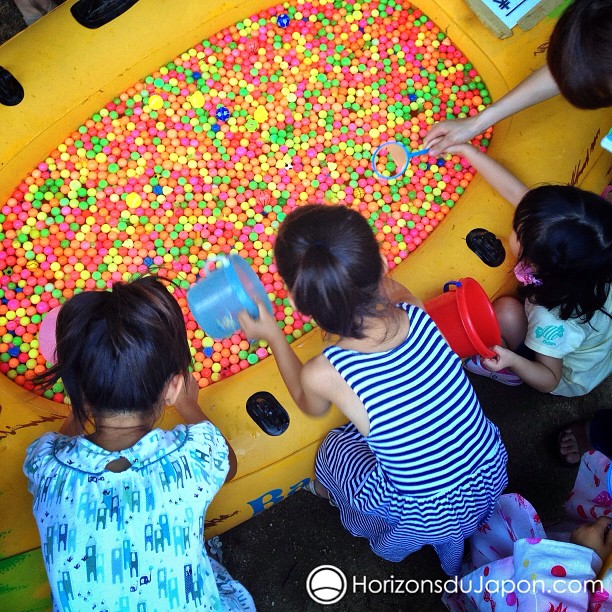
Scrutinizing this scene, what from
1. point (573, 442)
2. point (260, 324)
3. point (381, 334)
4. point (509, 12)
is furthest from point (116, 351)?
point (509, 12)

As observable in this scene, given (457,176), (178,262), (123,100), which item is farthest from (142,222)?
(457,176)

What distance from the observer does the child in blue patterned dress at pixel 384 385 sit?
2.59 ft

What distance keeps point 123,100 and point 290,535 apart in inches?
42.9

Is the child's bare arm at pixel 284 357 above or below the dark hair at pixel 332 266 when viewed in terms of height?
below

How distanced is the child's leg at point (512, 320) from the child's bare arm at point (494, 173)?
23cm

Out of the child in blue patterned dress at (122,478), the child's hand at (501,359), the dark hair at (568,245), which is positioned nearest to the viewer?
the child in blue patterned dress at (122,478)

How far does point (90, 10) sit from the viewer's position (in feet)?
4.29

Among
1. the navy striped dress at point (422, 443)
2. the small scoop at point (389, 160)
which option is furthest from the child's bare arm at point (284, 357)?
the small scoop at point (389, 160)

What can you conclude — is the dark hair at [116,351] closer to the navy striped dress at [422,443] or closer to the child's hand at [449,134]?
the navy striped dress at [422,443]

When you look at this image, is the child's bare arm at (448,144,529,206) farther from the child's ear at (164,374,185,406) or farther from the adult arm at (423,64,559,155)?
the child's ear at (164,374,185,406)

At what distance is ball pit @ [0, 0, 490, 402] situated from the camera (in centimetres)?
128

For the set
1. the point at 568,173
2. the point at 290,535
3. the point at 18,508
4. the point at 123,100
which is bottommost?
the point at 290,535

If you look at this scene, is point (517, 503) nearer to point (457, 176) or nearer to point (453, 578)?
point (453, 578)

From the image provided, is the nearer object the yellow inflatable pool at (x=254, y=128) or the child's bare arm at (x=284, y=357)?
the child's bare arm at (x=284, y=357)
